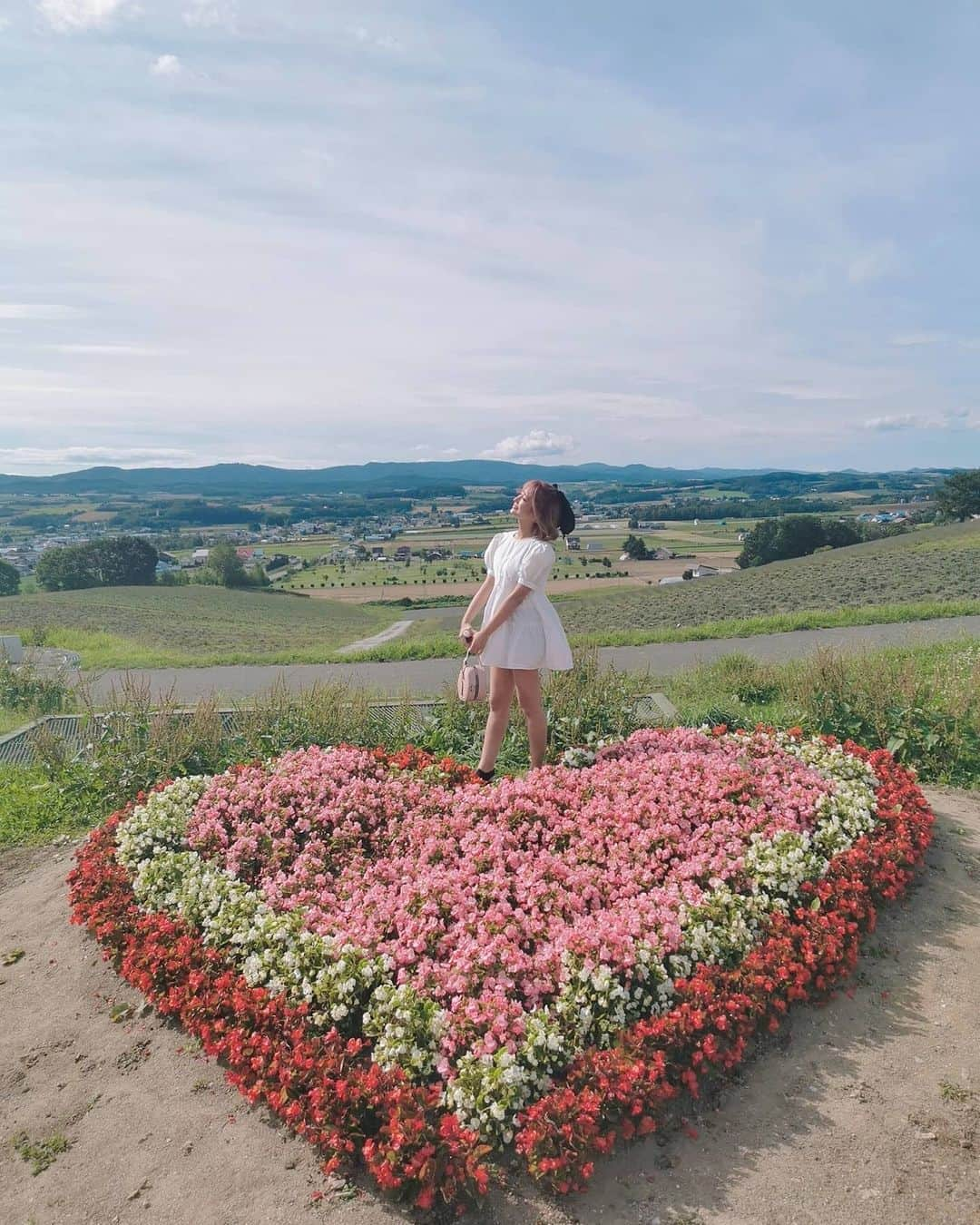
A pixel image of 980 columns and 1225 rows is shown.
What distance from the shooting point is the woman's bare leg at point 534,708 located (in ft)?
19.4

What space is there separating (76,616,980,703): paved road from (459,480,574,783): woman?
17.9 ft

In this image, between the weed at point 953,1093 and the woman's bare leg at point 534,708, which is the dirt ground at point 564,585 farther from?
the weed at point 953,1093

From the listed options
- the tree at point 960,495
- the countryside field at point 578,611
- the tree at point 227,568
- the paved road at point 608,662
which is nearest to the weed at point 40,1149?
the countryside field at point 578,611

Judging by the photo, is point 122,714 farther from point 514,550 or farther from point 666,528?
point 666,528

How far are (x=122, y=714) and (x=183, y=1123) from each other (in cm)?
470

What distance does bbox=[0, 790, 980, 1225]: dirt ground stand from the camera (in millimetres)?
2756

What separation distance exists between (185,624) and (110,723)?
24328 millimetres

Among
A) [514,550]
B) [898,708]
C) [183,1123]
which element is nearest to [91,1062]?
[183,1123]

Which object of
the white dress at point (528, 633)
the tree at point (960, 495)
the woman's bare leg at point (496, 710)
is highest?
the tree at point (960, 495)

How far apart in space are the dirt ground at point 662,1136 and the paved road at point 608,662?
7.80 m

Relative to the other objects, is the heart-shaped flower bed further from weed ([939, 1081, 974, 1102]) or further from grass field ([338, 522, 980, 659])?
grass field ([338, 522, 980, 659])

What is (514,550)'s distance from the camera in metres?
5.88

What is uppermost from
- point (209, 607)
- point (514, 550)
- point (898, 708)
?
point (514, 550)

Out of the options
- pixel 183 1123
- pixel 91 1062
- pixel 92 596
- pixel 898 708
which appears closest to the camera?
pixel 183 1123
